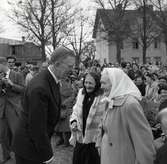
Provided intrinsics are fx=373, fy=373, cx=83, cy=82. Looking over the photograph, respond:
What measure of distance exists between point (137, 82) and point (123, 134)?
22.9 feet

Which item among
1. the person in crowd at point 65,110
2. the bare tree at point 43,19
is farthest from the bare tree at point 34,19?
the person in crowd at point 65,110

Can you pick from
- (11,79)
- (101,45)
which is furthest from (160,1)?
(11,79)

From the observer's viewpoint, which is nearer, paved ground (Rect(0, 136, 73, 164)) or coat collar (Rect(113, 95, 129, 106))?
coat collar (Rect(113, 95, 129, 106))

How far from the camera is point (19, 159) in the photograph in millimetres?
3730

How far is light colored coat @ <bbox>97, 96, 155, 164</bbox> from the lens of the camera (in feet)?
12.2

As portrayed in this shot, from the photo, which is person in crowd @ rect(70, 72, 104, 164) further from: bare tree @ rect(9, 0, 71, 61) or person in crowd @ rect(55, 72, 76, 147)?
bare tree @ rect(9, 0, 71, 61)

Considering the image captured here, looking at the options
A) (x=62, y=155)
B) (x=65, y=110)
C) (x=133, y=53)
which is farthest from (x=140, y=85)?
(x=133, y=53)

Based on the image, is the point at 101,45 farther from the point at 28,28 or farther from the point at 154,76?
the point at 154,76

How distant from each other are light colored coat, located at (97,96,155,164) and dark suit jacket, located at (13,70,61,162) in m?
0.66

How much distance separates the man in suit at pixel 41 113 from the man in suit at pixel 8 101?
3330mm

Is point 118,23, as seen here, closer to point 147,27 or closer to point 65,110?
point 147,27

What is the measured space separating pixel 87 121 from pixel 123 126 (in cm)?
142

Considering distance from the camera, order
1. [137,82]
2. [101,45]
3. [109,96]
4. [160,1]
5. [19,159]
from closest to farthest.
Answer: [19,159] → [109,96] → [137,82] → [160,1] → [101,45]

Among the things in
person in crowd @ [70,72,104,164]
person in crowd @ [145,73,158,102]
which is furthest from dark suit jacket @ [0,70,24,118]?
person in crowd @ [145,73,158,102]
